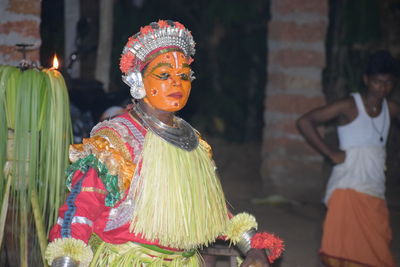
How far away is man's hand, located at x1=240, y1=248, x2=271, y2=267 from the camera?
3.21 meters

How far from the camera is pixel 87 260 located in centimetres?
284

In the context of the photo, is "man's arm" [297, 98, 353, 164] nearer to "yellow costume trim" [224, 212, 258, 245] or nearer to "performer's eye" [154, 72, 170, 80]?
"yellow costume trim" [224, 212, 258, 245]

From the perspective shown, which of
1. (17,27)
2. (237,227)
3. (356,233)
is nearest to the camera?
(237,227)

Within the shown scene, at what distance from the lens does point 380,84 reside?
5234mm

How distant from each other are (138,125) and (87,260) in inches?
27.3

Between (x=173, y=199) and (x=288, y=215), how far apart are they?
464cm

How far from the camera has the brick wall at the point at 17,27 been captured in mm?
4902

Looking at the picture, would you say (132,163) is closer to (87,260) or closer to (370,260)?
(87,260)

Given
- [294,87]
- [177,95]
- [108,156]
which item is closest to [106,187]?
[108,156]

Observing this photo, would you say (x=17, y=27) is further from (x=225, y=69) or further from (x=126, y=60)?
(x=225, y=69)

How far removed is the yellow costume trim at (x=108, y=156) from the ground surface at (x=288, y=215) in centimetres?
276

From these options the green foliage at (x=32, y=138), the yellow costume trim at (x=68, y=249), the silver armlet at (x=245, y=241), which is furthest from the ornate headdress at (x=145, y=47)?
the silver armlet at (x=245, y=241)

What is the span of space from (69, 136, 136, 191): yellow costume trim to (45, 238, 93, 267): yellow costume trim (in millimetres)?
342

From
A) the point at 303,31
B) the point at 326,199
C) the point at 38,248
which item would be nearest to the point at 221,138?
the point at 303,31
